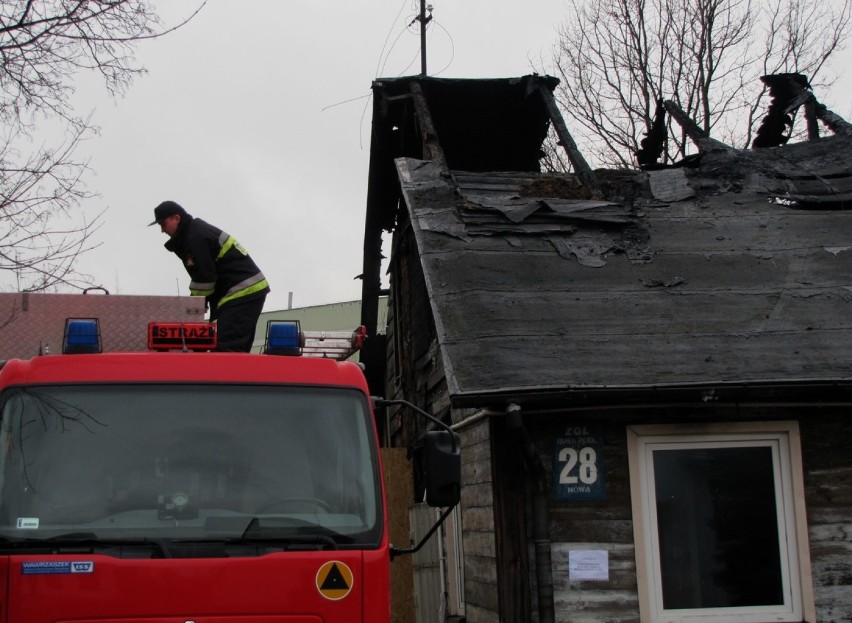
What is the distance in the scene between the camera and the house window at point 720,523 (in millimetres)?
7461

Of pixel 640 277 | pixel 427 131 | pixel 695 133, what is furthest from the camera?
pixel 695 133

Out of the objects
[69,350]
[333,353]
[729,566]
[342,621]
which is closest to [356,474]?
[342,621]

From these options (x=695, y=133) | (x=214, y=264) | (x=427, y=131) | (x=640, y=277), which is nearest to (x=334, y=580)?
(x=214, y=264)

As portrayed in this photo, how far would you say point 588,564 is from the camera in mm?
7441

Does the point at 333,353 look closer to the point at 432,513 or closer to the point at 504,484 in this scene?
the point at 504,484

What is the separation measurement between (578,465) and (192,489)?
3602 mm

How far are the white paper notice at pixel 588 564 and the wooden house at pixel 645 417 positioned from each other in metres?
0.01

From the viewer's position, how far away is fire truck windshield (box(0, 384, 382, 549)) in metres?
4.55

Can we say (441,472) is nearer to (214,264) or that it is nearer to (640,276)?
(214,264)

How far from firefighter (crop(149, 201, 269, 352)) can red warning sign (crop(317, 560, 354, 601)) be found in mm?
2178

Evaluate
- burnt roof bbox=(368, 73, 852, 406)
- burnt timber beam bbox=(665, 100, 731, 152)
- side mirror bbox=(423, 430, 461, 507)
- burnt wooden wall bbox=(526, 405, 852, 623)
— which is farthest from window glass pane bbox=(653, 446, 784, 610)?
burnt timber beam bbox=(665, 100, 731, 152)

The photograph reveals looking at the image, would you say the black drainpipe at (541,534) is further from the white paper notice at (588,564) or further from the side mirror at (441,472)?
the side mirror at (441,472)

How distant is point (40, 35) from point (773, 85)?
9.13 metres

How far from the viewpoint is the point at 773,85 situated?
13.3 meters
